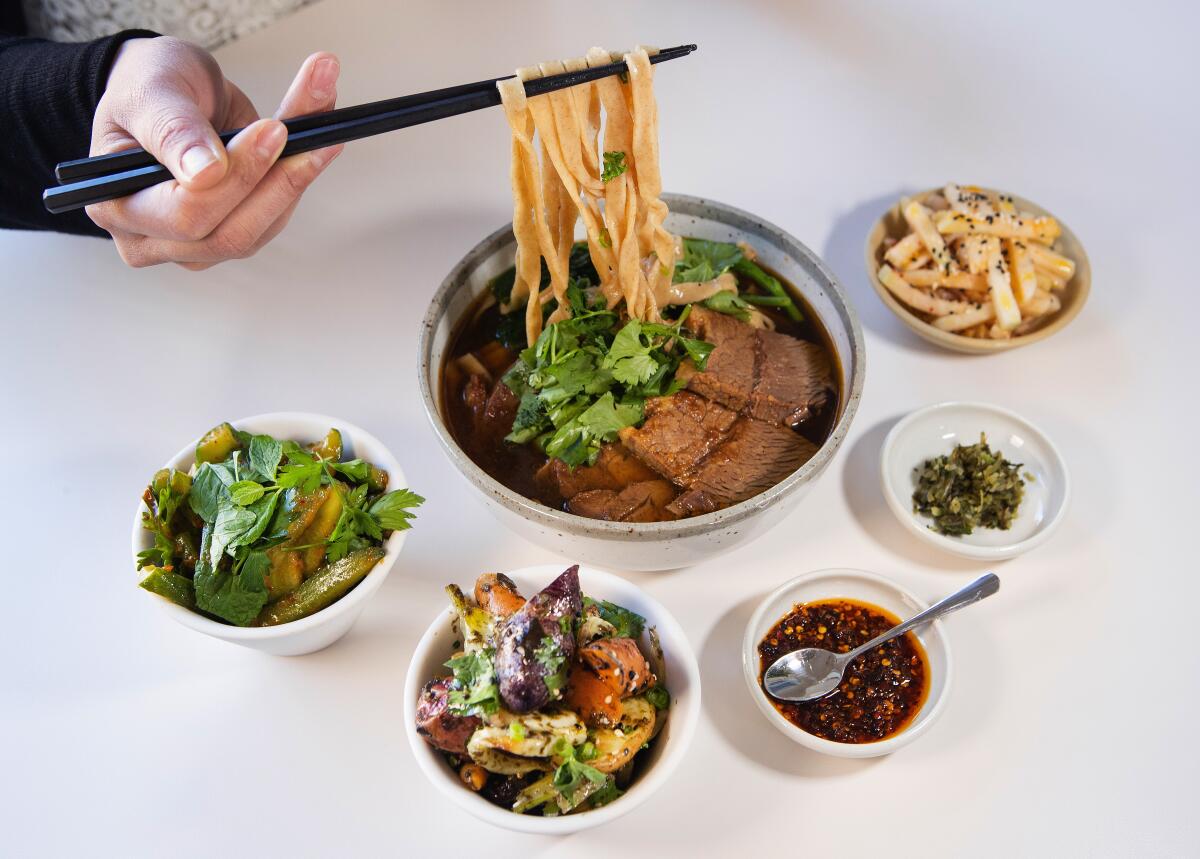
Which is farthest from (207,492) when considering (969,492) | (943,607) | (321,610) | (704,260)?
(969,492)

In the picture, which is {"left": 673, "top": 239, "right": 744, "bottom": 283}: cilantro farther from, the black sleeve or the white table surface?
the black sleeve

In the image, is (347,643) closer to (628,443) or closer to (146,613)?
(146,613)

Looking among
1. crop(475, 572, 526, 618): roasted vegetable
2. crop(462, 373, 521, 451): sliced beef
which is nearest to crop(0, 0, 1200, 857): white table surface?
crop(462, 373, 521, 451): sliced beef

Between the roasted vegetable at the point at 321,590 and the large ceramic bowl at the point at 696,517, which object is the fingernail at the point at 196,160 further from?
the roasted vegetable at the point at 321,590

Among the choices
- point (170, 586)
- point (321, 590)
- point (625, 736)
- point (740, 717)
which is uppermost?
point (170, 586)

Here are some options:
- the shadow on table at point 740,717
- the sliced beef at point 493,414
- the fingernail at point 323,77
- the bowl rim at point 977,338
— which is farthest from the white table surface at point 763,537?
the fingernail at point 323,77

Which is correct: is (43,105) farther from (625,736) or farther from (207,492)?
(625,736)
